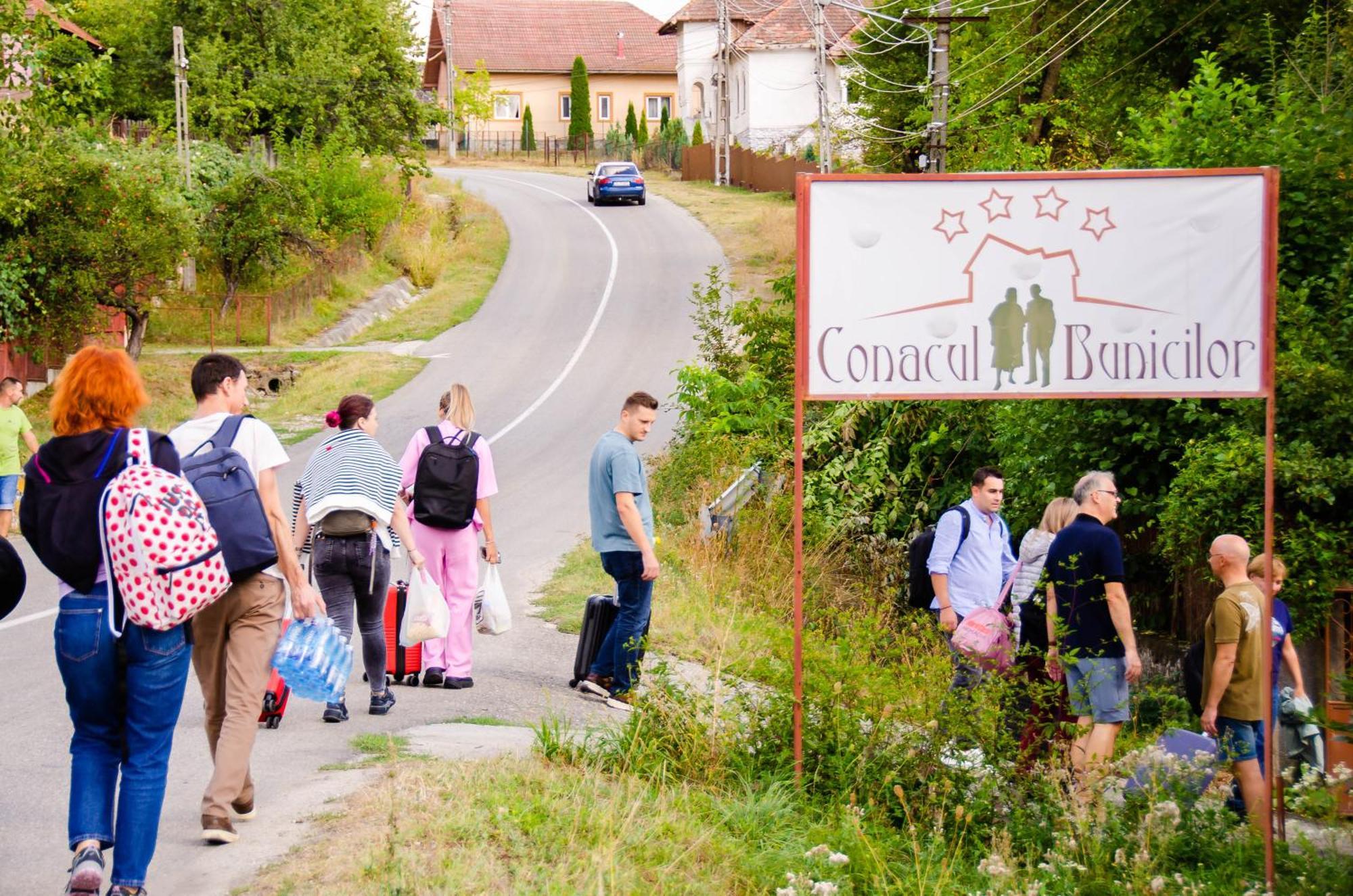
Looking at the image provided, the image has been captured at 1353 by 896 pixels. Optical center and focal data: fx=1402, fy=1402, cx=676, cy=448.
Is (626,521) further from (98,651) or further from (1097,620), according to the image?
(98,651)

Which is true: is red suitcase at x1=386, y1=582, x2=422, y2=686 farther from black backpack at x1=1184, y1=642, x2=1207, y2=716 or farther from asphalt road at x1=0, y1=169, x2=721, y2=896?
black backpack at x1=1184, y1=642, x2=1207, y2=716

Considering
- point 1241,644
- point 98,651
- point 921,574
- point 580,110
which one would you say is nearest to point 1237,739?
point 1241,644

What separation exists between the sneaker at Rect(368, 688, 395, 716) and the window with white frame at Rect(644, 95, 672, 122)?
76.0 m

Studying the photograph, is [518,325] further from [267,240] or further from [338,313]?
[267,240]

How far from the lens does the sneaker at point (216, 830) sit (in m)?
5.41

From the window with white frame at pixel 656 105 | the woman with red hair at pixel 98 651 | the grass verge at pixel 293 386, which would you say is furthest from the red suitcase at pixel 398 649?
the window with white frame at pixel 656 105

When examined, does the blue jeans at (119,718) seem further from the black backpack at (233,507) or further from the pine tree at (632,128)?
the pine tree at (632,128)

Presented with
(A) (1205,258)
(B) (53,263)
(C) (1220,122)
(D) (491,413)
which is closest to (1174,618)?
(C) (1220,122)

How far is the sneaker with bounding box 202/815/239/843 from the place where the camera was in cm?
541

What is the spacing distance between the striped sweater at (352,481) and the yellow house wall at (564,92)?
7439 centimetres

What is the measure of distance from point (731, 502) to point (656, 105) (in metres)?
70.9

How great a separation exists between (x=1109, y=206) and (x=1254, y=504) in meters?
4.05

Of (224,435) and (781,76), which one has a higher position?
(781,76)

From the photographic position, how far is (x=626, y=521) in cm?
800
